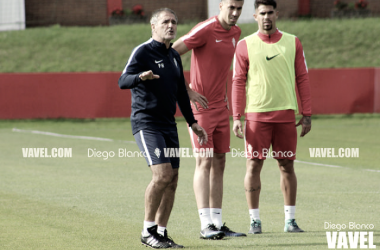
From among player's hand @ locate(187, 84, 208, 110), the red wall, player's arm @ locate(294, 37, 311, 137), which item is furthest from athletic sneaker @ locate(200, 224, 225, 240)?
the red wall

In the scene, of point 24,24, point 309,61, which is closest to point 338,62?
point 309,61

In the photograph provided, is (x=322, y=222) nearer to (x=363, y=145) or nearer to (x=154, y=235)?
(x=154, y=235)

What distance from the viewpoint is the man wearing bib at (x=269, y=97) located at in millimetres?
6449

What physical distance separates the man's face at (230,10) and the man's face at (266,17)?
220mm

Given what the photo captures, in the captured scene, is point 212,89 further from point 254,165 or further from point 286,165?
point 286,165

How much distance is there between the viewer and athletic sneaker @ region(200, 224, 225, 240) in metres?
6.09

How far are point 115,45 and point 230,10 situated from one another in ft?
78.8

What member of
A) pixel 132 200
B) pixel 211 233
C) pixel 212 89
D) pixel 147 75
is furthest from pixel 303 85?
pixel 132 200

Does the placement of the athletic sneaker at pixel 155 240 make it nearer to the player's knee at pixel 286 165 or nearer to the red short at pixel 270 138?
the red short at pixel 270 138

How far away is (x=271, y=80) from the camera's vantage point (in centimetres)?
646

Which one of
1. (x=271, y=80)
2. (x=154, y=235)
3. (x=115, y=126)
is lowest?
(x=115, y=126)

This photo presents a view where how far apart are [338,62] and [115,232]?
22868mm

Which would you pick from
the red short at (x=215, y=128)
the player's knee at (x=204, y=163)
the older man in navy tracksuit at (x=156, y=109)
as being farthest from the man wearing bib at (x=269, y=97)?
the older man in navy tracksuit at (x=156, y=109)

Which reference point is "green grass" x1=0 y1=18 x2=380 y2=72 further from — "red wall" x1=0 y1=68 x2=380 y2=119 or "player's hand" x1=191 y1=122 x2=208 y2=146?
"player's hand" x1=191 y1=122 x2=208 y2=146
